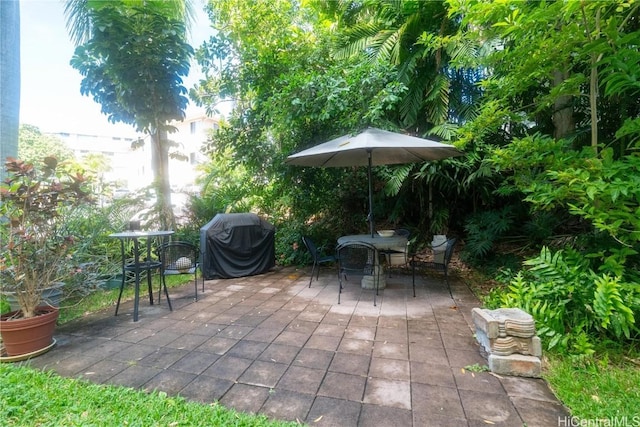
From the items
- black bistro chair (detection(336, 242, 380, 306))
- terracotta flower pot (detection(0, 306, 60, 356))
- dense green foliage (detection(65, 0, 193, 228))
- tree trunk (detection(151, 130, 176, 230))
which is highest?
dense green foliage (detection(65, 0, 193, 228))

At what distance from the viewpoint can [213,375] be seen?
7.23ft

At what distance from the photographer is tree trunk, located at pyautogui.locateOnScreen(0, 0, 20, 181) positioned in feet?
10.1

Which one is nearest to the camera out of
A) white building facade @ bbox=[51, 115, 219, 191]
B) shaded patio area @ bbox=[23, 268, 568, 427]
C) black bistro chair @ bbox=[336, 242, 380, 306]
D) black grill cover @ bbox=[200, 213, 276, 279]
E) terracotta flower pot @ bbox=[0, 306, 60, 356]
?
shaded patio area @ bbox=[23, 268, 568, 427]

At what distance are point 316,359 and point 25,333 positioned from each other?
2.55 m

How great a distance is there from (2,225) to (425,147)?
14.9 ft

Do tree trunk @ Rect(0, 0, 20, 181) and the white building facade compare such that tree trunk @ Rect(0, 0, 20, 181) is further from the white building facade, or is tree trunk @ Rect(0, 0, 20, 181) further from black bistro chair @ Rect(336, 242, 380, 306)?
black bistro chair @ Rect(336, 242, 380, 306)

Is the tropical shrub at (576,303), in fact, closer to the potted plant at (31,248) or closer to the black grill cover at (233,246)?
the black grill cover at (233,246)

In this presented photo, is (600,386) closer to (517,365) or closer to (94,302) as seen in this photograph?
(517,365)

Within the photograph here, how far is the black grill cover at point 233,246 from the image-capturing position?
198 inches

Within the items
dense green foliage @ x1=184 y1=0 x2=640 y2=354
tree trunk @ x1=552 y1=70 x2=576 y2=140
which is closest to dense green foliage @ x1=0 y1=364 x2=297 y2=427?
dense green foliage @ x1=184 y1=0 x2=640 y2=354

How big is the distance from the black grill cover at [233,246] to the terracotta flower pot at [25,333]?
2467 millimetres

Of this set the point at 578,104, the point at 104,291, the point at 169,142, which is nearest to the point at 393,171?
the point at 578,104

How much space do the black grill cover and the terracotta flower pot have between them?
2.47m

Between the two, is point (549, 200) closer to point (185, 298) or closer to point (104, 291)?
point (185, 298)
